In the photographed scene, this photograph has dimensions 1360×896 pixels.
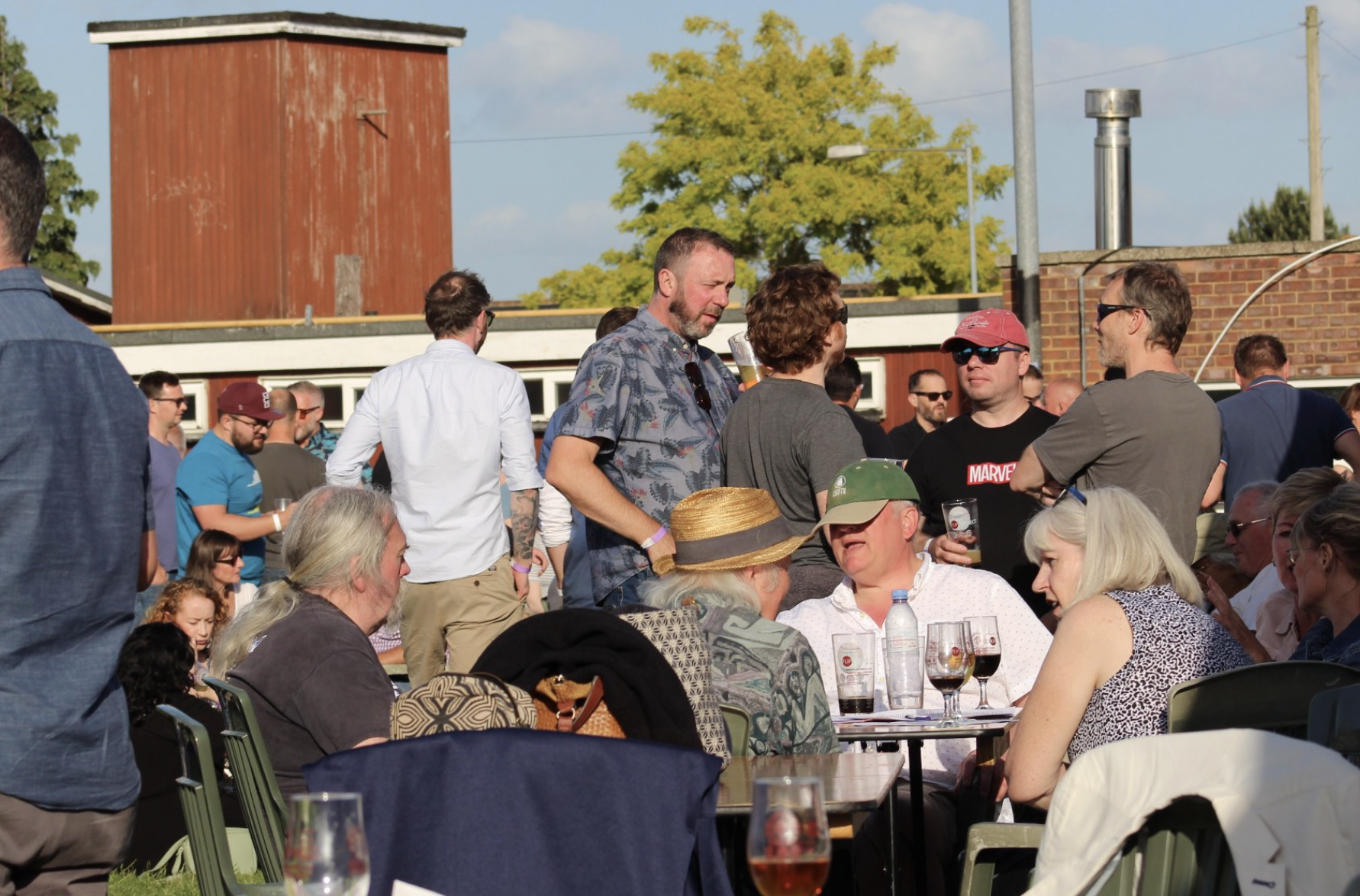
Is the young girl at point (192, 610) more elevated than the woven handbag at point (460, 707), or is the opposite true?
the woven handbag at point (460, 707)

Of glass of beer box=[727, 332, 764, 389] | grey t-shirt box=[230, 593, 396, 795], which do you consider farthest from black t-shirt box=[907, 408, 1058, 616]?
grey t-shirt box=[230, 593, 396, 795]

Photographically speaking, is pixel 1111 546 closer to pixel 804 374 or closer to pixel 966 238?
pixel 804 374

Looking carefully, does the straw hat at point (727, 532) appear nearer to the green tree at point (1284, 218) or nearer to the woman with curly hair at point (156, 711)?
the woman with curly hair at point (156, 711)

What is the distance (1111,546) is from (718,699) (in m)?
1.03

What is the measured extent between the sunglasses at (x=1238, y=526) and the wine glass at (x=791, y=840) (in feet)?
14.1

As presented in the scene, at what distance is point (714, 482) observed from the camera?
18.1 feet

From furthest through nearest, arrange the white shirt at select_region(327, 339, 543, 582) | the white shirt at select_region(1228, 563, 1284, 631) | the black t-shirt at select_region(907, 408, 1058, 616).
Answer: the white shirt at select_region(327, 339, 543, 582) < the black t-shirt at select_region(907, 408, 1058, 616) < the white shirt at select_region(1228, 563, 1284, 631)

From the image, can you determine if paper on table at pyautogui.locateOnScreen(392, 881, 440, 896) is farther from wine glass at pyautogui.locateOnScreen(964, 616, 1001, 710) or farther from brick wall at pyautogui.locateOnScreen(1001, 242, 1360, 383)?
brick wall at pyautogui.locateOnScreen(1001, 242, 1360, 383)

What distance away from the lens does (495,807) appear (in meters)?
2.75

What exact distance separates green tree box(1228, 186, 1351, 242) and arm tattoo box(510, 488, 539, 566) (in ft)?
219

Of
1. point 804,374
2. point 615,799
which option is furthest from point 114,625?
point 804,374

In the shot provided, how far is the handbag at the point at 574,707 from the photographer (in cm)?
318

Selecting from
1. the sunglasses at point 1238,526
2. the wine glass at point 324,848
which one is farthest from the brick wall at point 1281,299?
the wine glass at point 324,848

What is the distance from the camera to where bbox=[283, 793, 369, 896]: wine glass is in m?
2.23
